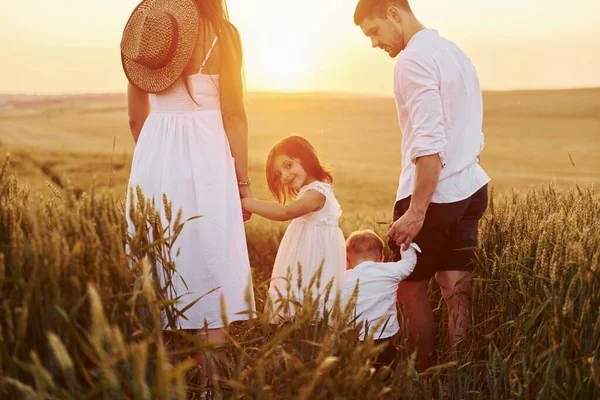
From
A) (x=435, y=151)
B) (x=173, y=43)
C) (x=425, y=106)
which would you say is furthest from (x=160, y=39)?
(x=435, y=151)

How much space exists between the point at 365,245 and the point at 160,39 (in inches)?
65.9

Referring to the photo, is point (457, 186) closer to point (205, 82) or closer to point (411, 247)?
point (411, 247)

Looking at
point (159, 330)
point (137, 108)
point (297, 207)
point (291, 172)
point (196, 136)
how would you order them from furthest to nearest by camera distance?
point (291, 172) < point (297, 207) < point (137, 108) < point (196, 136) < point (159, 330)

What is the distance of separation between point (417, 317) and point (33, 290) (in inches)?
86.9

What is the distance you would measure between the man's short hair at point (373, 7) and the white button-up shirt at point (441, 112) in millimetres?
181

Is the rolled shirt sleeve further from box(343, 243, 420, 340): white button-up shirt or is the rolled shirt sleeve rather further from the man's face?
box(343, 243, 420, 340): white button-up shirt

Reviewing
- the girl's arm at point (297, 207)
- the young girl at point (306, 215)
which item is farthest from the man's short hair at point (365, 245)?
the girl's arm at point (297, 207)

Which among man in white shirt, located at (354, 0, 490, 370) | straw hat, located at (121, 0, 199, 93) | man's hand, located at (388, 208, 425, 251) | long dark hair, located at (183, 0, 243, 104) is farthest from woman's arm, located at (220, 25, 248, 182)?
man's hand, located at (388, 208, 425, 251)

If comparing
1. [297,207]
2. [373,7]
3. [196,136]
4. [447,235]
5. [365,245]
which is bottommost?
[365,245]

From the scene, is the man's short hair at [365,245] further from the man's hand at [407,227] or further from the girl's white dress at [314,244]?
the man's hand at [407,227]

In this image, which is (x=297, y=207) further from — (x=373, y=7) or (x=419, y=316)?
(x=373, y=7)

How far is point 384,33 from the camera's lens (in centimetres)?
320

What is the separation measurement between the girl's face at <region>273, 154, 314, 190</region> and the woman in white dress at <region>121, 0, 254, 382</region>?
77 cm

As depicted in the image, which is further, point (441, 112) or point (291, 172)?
point (291, 172)
